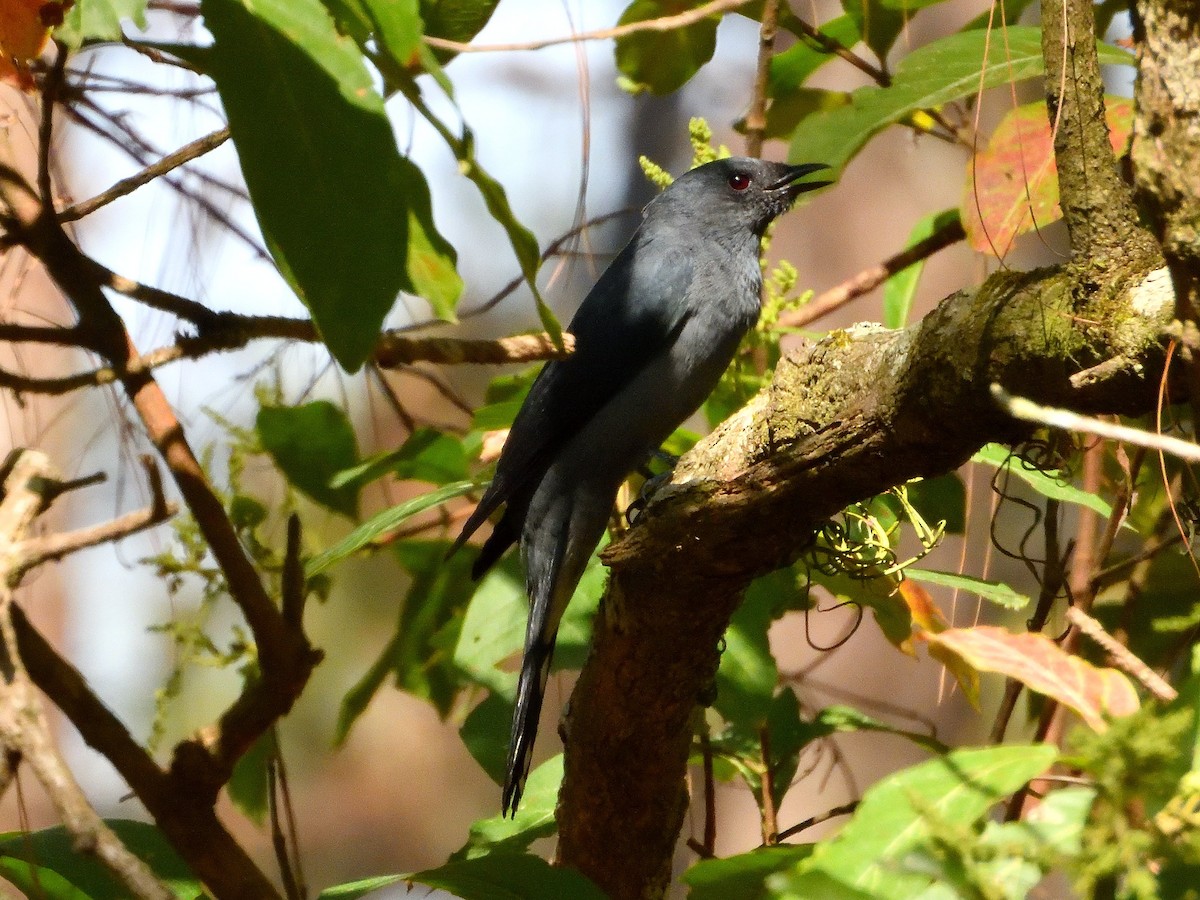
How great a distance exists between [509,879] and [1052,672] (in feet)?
2.70

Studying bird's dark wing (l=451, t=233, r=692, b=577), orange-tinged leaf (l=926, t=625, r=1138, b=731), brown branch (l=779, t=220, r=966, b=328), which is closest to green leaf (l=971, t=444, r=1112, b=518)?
orange-tinged leaf (l=926, t=625, r=1138, b=731)

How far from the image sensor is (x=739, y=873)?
55.6 inches

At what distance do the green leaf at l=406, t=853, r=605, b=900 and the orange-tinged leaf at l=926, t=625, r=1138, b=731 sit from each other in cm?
70

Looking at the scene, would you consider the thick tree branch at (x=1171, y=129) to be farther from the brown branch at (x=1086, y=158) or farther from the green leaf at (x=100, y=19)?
the green leaf at (x=100, y=19)

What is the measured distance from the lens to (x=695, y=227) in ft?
11.2

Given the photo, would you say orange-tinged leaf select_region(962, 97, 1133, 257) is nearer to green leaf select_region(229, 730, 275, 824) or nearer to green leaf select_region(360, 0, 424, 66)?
green leaf select_region(360, 0, 424, 66)

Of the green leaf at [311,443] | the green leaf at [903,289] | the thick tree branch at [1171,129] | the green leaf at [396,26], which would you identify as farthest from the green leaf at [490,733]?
the thick tree branch at [1171,129]

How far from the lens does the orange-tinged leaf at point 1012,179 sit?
7.40ft

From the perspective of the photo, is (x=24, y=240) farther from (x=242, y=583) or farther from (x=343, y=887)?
(x=343, y=887)

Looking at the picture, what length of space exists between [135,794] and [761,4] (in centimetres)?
237

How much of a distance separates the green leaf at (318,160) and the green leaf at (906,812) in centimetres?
71

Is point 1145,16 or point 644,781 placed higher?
point 1145,16

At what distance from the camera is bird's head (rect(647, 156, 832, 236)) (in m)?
3.47

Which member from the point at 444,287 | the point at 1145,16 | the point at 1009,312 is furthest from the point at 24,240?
the point at 1145,16
